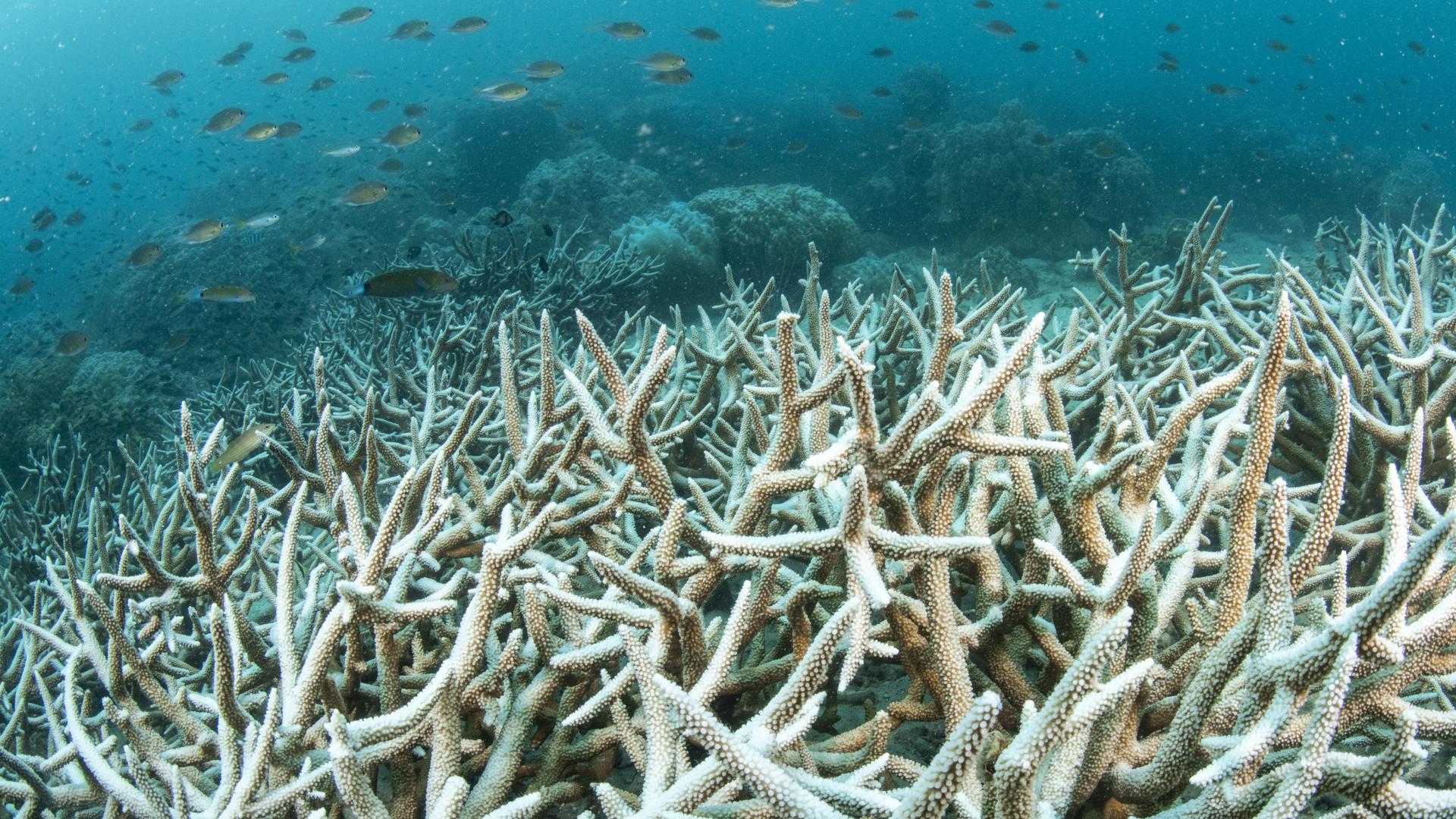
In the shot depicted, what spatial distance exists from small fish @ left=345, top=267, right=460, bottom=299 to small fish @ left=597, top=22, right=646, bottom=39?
21.6 feet

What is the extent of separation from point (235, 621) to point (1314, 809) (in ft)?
8.49

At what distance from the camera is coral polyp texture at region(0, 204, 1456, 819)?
46.9 inches

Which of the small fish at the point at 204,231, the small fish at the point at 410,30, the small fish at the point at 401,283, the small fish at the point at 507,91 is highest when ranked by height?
the small fish at the point at 410,30

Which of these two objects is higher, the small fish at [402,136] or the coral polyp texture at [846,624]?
the coral polyp texture at [846,624]

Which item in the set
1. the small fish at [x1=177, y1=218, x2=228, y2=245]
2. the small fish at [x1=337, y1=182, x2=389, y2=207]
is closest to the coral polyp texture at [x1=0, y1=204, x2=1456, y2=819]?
the small fish at [x1=337, y1=182, x2=389, y2=207]

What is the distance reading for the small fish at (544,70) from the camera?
1020 cm

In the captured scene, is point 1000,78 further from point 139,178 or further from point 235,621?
point 139,178

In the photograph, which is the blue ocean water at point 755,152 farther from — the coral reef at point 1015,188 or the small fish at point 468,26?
the small fish at point 468,26

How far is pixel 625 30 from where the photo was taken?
1029 centimetres

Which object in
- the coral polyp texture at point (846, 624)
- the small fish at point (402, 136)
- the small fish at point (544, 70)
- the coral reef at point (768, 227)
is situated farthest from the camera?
the coral reef at point (768, 227)

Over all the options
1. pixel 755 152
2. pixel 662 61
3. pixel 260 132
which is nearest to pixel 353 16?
pixel 260 132

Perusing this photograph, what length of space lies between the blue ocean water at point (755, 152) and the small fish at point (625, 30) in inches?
61.8

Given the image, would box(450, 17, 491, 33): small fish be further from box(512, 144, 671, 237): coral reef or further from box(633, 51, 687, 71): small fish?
box(512, 144, 671, 237): coral reef

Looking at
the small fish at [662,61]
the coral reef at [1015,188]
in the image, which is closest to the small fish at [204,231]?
the small fish at [662,61]
